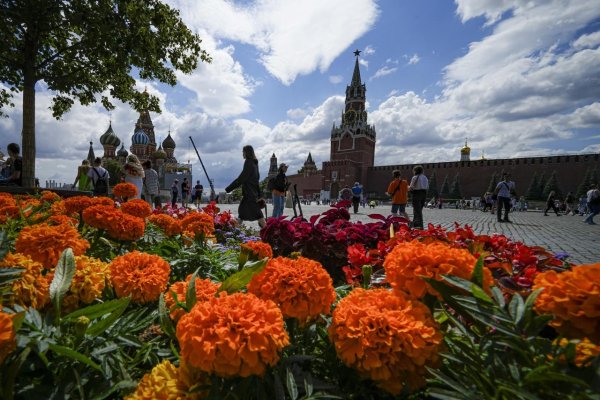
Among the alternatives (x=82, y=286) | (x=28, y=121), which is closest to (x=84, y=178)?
(x=28, y=121)

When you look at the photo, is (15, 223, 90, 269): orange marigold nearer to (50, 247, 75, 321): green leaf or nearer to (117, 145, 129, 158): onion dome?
(50, 247, 75, 321): green leaf

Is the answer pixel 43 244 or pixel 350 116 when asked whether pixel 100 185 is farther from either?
pixel 350 116

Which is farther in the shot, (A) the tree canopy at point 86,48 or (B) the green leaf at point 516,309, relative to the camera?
(A) the tree canopy at point 86,48

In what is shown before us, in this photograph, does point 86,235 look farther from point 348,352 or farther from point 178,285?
point 348,352

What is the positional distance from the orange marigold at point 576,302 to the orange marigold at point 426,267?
180 millimetres

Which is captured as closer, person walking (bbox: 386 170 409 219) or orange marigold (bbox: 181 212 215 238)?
orange marigold (bbox: 181 212 215 238)

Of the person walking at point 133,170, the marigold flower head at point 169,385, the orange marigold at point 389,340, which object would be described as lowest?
the marigold flower head at point 169,385

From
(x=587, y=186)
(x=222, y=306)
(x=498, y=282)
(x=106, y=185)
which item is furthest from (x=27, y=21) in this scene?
(x=587, y=186)

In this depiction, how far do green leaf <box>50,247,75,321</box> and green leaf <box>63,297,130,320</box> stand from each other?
0.05 m

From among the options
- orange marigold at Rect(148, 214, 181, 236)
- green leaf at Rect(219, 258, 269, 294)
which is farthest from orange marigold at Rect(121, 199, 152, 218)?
green leaf at Rect(219, 258, 269, 294)

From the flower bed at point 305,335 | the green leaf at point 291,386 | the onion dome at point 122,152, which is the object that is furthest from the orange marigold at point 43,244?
the onion dome at point 122,152

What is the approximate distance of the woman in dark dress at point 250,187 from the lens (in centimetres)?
604

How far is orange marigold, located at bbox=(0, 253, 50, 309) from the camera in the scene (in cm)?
95

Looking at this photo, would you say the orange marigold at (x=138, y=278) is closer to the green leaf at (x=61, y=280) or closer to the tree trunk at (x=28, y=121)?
the green leaf at (x=61, y=280)
